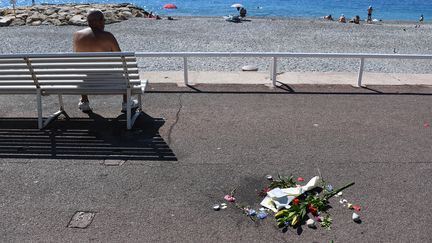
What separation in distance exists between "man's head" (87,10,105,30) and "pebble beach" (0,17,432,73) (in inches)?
294

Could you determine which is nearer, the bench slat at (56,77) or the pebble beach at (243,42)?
the bench slat at (56,77)

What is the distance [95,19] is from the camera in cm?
629

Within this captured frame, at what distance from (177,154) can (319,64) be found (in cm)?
1065

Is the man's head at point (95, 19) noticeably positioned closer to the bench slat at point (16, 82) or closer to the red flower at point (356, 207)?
the bench slat at point (16, 82)

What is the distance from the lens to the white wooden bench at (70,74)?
18.9 ft

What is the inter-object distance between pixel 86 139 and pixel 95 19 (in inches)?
67.8

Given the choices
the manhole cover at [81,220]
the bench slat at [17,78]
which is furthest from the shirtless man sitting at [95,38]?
the manhole cover at [81,220]

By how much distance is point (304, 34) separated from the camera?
24812 millimetres

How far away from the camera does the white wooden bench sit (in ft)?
18.9

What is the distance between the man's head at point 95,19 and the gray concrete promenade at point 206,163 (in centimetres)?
133

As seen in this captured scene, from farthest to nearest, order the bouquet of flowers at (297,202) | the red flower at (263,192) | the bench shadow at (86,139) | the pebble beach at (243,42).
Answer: the pebble beach at (243,42)
the bench shadow at (86,139)
the red flower at (263,192)
the bouquet of flowers at (297,202)

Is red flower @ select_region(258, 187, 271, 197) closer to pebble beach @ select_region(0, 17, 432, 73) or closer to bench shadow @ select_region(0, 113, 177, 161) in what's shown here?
bench shadow @ select_region(0, 113, 177, 161)

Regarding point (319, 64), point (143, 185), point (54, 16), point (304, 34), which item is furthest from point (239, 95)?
point (54, 16)

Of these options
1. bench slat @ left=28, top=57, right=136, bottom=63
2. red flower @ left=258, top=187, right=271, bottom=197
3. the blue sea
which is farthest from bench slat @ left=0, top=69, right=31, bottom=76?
the blue sea
